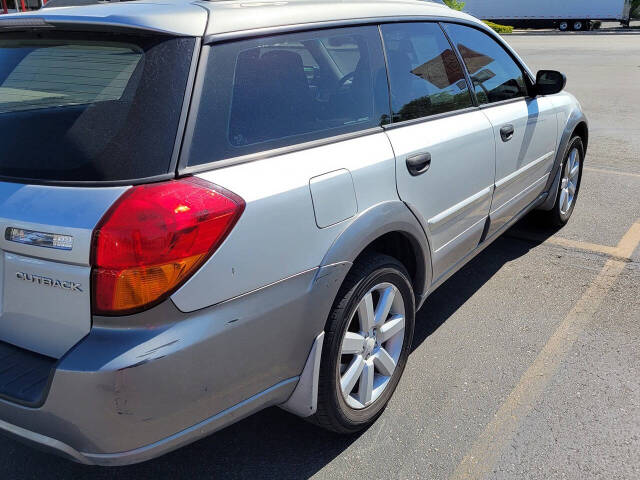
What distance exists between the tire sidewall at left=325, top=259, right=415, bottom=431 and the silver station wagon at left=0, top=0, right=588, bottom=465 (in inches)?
0.4

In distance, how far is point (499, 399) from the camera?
9.64 ft

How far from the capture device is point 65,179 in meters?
1.89

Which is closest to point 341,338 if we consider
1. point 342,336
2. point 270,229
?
point 342,336

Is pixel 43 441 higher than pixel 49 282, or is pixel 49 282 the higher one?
pixel 49 282

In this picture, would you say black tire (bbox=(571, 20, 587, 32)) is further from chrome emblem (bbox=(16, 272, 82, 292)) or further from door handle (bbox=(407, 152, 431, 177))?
chrome emblem (bbox=(16, 272, 82, 292))

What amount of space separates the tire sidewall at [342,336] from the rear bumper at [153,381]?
0.36 m

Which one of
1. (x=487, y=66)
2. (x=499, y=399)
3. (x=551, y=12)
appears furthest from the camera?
(x=551, y=12)

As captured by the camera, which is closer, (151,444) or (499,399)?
(151,444)

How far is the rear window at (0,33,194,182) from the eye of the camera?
1.88m

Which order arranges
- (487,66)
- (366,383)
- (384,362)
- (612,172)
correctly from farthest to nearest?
(612,172) → (487,66) → (384,362) → (366,383)

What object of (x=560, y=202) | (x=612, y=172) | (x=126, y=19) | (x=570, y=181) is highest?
(x=126, y=19)

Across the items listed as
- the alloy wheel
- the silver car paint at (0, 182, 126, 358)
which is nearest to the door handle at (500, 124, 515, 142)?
the alloy wheel

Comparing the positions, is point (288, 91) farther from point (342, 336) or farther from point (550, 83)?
point (550, 83)

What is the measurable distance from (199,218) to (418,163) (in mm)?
1235
